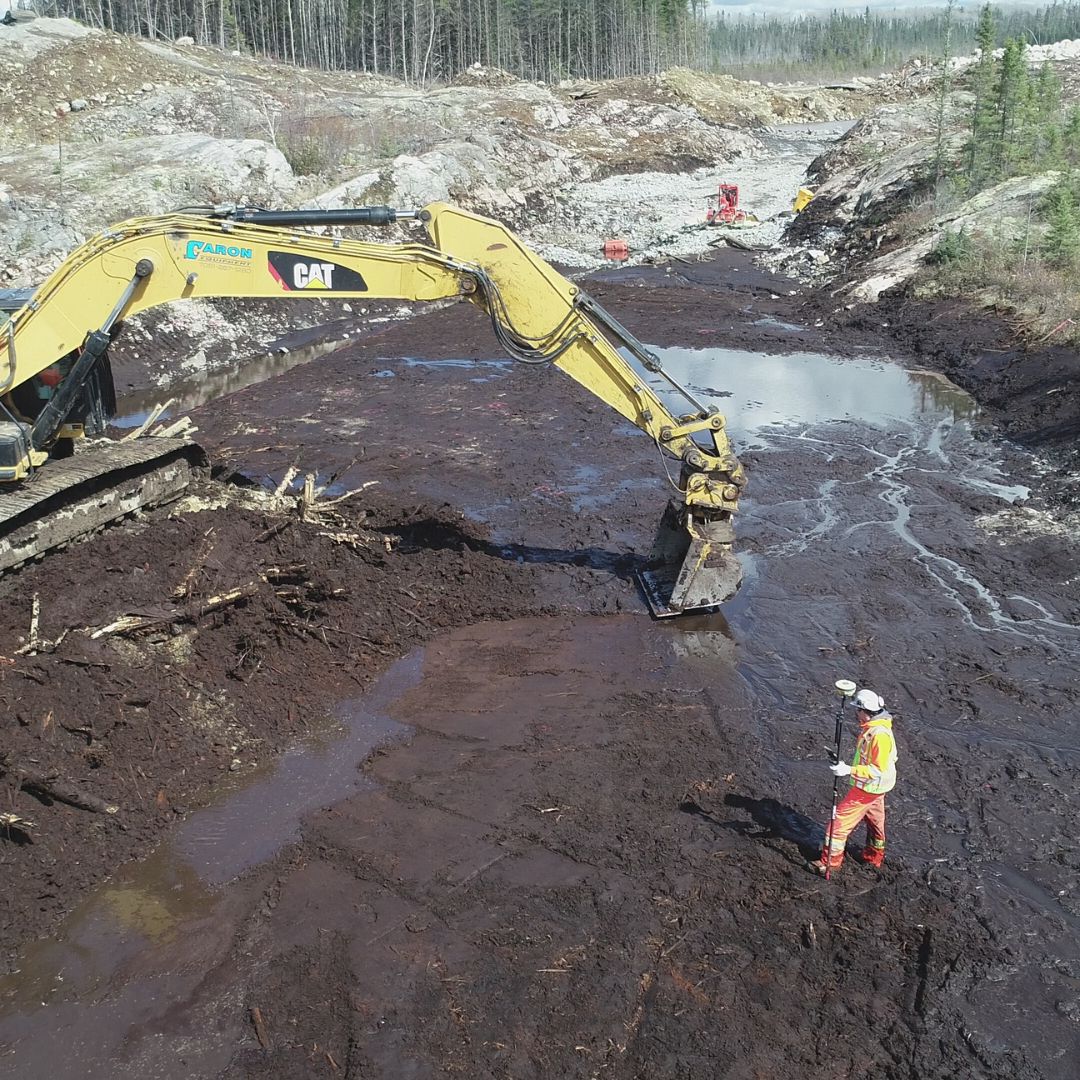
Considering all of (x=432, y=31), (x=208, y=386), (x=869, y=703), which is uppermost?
(x=432, y=31)

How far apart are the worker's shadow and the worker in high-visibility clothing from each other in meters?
0.34

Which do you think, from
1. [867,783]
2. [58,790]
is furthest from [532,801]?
[58,790]

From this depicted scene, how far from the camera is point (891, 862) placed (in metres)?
7.50

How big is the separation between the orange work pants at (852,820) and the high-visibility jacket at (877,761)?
0.23 feet

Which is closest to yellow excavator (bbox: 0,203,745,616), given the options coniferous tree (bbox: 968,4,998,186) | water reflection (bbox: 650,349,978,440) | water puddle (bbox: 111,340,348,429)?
water reflection (bbox: 650,349,978,440)

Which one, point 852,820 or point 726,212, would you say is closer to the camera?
point 852,820

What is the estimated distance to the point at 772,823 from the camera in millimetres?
7988

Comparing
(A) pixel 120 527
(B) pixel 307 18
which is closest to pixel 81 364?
(A) pixel 120 527

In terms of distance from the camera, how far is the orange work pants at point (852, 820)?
285 inches

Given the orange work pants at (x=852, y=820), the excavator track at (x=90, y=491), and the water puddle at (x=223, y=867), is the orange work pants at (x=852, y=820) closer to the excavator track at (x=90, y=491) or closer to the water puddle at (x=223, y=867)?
the water puddle at (x=223, y=867)

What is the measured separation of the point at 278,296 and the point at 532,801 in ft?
19.3

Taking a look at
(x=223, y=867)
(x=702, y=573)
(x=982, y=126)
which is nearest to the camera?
(x=223, y=867)

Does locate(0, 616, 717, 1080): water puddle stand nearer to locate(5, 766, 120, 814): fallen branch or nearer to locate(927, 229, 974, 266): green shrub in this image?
locate(5, 766, 120, 814): fallen branch

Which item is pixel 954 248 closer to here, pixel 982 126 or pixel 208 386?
pixel 982 126
